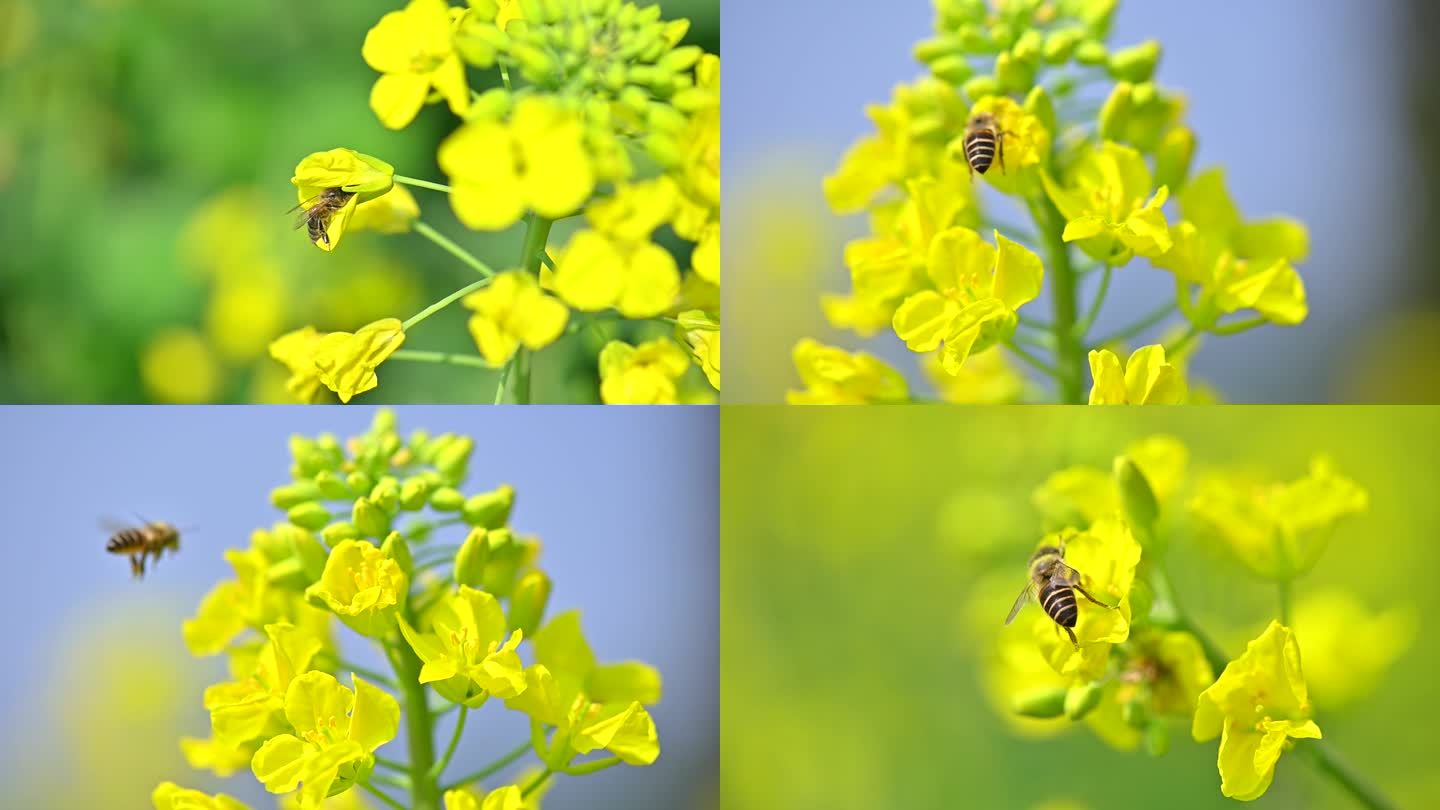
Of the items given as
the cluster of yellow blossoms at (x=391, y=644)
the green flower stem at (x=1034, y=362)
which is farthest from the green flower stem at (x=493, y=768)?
the green flower stem at (x=1034, y=362)

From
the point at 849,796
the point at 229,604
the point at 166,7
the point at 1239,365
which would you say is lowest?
the point at 849,796

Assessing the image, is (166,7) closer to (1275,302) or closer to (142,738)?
(142,738)

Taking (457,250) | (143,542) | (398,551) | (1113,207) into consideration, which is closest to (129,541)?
(143,542)

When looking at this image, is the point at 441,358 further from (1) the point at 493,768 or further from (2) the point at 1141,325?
(2) the point at 1141,325

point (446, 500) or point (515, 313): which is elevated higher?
point (515, 313)

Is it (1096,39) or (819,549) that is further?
(819,549)

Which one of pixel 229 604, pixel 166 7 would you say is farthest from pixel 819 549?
pixel 166 7

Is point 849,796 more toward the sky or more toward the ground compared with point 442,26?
more toward the ground
